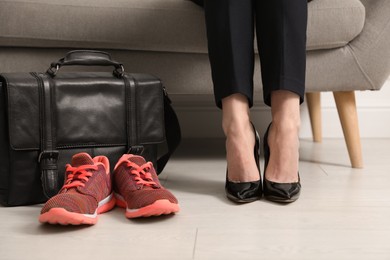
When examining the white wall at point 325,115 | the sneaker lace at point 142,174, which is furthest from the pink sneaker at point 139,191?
the white wall at point 325,115

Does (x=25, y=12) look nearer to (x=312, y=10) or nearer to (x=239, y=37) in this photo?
(x=239, y=37)

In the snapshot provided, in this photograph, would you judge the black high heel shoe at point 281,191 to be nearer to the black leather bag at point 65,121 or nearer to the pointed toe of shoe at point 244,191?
the pointed toe of shoe at point 244,191

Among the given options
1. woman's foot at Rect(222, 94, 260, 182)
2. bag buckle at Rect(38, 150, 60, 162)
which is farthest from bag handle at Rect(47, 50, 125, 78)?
woman's foot at Rect(222, 94, 260, 182)

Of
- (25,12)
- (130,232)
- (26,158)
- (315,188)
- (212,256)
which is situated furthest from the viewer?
(25,12)

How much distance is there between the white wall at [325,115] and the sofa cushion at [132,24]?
2.58ft

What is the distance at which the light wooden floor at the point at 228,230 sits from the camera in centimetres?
91

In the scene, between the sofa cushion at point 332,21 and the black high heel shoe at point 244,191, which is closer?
the black high heel shoe at point 244,191

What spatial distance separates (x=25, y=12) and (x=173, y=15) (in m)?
0.40

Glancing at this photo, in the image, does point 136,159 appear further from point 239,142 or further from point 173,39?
point 173,39

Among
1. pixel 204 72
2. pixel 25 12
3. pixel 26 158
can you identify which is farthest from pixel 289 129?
pixel 25 12

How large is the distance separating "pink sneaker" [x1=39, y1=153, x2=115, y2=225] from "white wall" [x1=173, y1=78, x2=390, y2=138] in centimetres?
115

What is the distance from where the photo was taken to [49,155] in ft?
3.99

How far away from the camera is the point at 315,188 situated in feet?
4.53

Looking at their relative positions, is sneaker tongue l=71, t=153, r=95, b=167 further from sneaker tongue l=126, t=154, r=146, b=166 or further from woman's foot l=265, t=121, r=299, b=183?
woman's foot l=265, t=121, r=299, b=183
